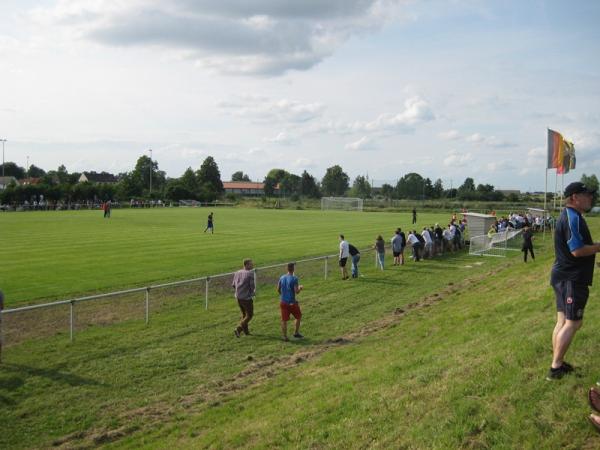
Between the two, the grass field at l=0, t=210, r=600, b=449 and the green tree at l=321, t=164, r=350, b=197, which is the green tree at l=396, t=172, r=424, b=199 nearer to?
the green tree at l=321, t=164, r=350, b=197

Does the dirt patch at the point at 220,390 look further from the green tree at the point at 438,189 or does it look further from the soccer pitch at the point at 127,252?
the green tree at the point at 438,189

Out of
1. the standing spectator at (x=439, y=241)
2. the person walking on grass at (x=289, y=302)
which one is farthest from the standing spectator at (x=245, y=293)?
the standing spectator at (x=439, y=241)

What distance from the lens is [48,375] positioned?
9.88 m

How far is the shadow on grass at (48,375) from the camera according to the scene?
9547mm

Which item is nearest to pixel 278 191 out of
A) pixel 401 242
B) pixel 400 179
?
pixel 400 179

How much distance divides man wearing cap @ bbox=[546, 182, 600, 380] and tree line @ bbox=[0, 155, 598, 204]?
62698 mm

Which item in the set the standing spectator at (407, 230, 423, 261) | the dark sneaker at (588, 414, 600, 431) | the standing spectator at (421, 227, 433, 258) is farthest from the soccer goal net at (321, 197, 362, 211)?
the dark sneaker at (588, 414, 600, 431)

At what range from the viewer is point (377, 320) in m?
14.1

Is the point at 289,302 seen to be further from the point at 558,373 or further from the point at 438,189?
the point at 438,189

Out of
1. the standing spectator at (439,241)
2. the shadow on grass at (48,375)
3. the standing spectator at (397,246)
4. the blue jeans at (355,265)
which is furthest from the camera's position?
the standing spectator at (439,241)

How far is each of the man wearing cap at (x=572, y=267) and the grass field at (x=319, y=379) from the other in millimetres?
481

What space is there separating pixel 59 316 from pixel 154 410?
6672mm

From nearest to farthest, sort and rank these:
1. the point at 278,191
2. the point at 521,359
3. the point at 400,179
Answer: the point at 521,359
the point at 400,179
the point at 278,191

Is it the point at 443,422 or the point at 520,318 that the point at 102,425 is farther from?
the point at 520,318
